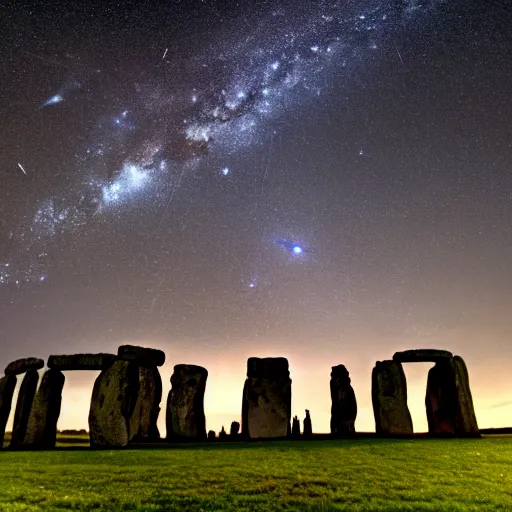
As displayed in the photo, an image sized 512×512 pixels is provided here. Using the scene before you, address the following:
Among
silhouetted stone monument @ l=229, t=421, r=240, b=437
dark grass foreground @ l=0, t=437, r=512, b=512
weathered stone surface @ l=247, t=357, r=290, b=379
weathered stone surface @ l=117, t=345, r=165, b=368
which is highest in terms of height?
weathered stone surface @ l=117, t=345, r=165, b=368

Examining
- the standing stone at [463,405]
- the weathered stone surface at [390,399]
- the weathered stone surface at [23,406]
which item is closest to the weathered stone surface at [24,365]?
the weathered stone surface at [23,406]

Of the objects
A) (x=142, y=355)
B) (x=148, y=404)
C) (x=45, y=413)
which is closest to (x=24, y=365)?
(x=45, y=413)

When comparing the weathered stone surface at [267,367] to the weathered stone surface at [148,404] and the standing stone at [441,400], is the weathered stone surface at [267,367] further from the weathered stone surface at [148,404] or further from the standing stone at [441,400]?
the standing stone at [441,400]

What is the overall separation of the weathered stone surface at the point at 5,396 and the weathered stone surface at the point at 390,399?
17181 mm

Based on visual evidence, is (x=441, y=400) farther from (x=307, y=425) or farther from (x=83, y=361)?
(x=83, y=361)

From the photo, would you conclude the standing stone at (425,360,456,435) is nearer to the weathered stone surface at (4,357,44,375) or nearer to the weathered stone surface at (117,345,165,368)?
the weathered stone surface at (117,345,165,368)

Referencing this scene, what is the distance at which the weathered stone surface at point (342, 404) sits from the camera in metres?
24.0

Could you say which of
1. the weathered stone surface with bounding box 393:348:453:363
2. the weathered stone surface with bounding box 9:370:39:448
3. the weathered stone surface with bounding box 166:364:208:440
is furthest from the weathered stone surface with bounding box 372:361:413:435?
the weathered stone surface with bounding box 9:370:39:448

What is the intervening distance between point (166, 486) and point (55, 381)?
521 inches

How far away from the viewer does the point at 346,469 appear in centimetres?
1359

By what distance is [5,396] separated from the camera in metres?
24.4

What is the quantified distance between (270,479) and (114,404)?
1118 cm

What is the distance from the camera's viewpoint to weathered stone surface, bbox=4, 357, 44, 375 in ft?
79.2

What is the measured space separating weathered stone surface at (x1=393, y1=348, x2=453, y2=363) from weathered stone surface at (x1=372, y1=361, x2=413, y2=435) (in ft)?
1.69
